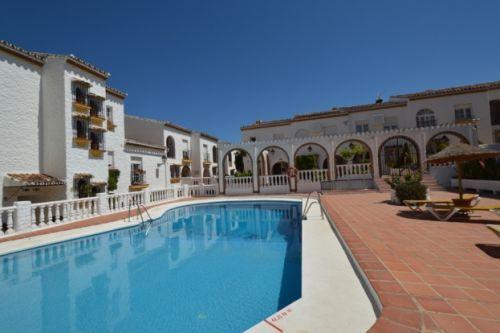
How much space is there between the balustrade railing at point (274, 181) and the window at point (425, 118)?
17.1 m

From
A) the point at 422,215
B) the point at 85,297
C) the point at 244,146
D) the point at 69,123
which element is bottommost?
the point at 85,297

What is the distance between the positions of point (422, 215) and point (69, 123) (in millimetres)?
19675

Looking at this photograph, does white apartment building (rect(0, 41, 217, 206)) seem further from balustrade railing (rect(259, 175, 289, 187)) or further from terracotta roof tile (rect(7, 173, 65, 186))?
balustrade railing (rect(259, 175, 289, 187))

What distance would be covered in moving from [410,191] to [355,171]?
343 inches

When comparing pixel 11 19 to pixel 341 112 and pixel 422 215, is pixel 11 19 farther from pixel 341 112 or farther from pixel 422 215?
pixel 341 112

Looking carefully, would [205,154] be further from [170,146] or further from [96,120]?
[96,120]

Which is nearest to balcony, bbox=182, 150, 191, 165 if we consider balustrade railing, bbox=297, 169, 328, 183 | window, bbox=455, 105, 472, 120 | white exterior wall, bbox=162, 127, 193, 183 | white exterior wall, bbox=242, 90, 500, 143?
white exterior wall, bbox=162, 127, 193, 183

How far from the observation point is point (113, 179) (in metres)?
18.4

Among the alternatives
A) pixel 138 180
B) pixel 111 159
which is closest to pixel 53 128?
pixel 111 159

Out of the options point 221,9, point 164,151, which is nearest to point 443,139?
point 221,9

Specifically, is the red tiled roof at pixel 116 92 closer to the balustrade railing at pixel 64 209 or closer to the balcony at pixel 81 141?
the balcony at pixel 81 141

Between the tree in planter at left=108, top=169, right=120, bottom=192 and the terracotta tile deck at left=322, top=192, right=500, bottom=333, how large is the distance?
17.7m

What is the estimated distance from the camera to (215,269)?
5.60 meters

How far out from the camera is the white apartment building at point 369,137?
17817mm
